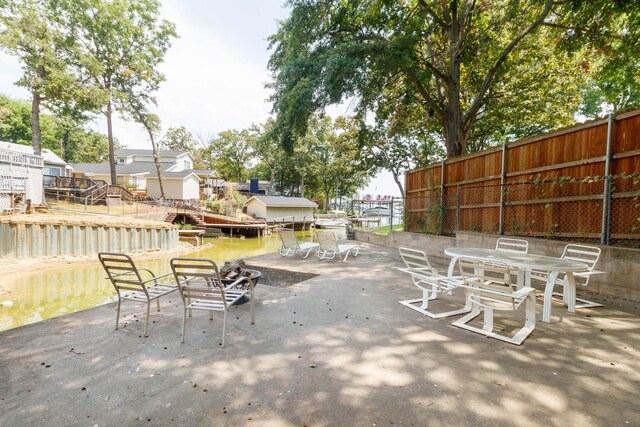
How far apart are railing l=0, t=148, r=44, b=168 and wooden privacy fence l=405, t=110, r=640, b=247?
2008 centimetres

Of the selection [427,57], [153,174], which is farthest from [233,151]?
[427,57]

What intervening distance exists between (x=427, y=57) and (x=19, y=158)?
20403 mm

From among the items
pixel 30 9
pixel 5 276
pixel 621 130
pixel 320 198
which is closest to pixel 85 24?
pixel 30 9

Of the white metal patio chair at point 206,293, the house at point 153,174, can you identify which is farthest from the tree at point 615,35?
the house at point 153,174

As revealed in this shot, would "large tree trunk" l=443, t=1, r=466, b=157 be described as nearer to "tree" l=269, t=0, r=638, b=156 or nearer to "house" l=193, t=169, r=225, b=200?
"tree" l=269, t=0, r=638, b=156

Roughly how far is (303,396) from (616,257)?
5636mm

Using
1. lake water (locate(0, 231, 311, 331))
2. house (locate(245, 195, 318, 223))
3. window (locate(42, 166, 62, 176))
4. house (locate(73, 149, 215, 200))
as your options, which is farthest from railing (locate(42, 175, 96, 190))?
lake water (locate(0, 231, 311, 331))

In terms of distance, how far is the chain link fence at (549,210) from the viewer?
16.3ft

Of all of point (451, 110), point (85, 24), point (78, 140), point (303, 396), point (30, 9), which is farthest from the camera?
point (78, 140)

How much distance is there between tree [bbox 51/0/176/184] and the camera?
21781 mm

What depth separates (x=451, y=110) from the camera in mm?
10219

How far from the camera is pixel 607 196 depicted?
5059mm

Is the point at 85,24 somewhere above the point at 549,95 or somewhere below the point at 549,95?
above

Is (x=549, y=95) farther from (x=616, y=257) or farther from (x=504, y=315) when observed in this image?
(x=504, y=315)
